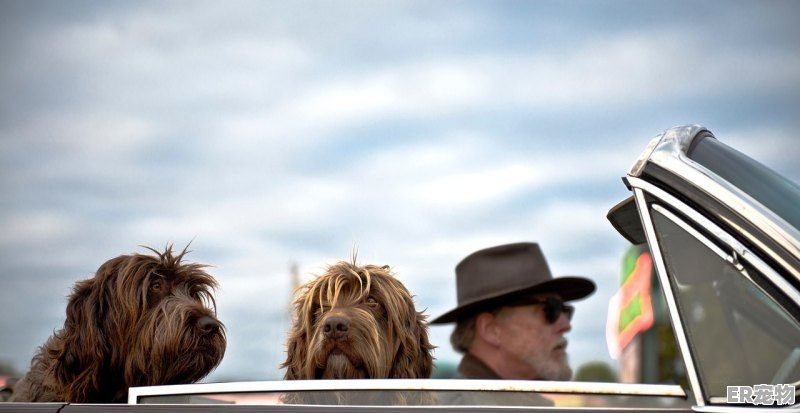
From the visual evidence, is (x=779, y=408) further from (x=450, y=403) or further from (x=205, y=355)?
(x=205, y=355)

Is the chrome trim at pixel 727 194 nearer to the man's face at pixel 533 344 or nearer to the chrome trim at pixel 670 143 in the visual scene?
the chrome trim at pixel 670 143

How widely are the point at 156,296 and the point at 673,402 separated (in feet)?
6.56

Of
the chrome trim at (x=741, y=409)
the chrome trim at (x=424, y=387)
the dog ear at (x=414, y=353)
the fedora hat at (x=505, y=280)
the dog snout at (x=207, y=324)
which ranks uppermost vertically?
the fedora hat at (x=505, y=280)

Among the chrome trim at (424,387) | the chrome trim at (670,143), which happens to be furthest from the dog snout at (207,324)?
the chrome trim at (670,143)

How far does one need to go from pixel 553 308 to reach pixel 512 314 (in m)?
0.29

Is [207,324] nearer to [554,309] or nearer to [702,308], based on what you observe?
[702,308]

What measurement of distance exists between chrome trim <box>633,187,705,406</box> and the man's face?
8.37ft

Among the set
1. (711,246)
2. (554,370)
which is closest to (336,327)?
(711,246)

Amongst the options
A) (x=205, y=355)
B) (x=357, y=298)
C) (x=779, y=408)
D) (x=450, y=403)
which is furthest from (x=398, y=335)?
(x=779, y=408)

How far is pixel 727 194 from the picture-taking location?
230 centimetres

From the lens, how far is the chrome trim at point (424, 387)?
7.68 ft

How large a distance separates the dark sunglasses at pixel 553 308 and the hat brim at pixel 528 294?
0.16 ft

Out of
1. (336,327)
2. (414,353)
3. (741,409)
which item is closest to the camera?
(741,409)

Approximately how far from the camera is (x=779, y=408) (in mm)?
2182
